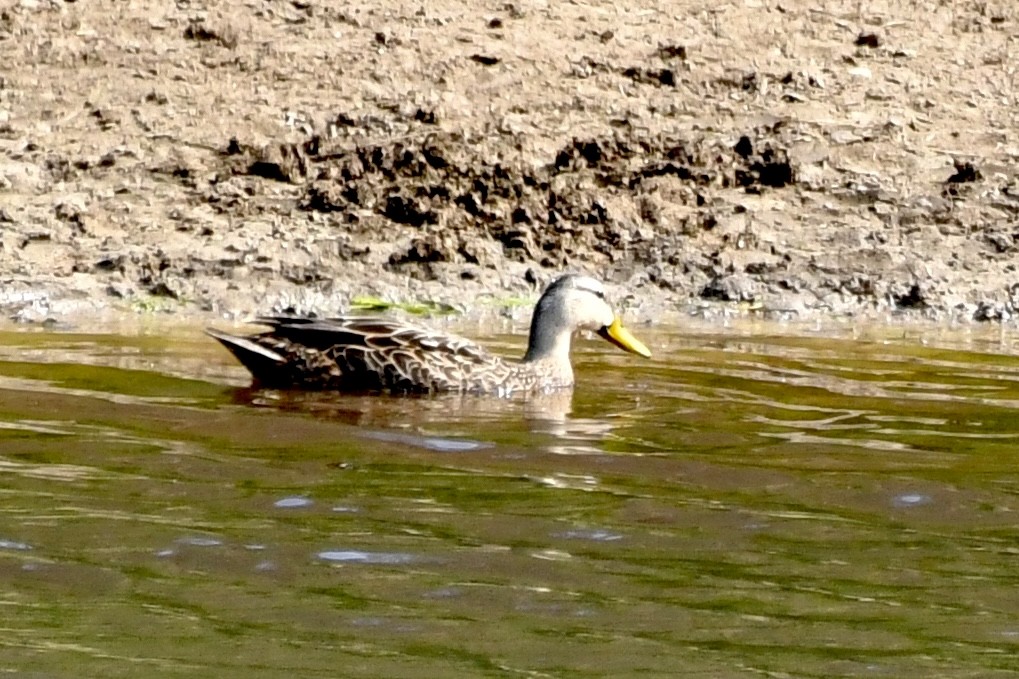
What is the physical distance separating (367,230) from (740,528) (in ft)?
21.5

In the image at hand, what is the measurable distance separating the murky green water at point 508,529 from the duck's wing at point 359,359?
26cm

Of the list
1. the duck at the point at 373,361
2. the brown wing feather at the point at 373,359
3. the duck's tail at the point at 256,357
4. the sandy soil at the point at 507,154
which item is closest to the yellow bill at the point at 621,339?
the duck at the point at 373,361

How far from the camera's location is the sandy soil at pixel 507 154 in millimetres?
12711

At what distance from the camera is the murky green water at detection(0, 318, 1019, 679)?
542cm

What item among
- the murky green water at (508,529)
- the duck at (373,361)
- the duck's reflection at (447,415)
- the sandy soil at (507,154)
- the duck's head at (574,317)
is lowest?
the murky green water at (508,529)

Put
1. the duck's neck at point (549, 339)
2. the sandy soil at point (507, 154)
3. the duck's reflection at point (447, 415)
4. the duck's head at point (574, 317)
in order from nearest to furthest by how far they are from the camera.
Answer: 1. the duck's reflection at point (447, 415)
2. the duck's neck at point (549, 339)
3. the duck's head at point (574, 317)
4. the sandy soil at point (507, 154)

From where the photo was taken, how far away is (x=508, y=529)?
6652mm

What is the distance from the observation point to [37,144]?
13688mm

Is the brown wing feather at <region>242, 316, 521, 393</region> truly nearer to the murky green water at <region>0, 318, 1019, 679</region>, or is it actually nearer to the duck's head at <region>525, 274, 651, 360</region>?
the murky green water at <region>0, 318, 1019, 679</region>

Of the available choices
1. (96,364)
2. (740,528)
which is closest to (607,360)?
(96,364)

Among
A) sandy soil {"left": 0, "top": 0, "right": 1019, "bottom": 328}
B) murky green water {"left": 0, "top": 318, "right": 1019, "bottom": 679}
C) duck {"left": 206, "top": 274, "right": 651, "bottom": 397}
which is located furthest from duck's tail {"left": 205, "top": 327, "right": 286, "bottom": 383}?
sandy soil {"left": 0, "top": 0, "right": 1019, "bottom": 328}

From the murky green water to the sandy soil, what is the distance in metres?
2.71

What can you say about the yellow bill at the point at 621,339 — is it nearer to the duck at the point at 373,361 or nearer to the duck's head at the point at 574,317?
the duck's head at the point at 574,317

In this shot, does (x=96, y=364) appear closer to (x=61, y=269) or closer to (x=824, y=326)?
(x=61, y=269)
